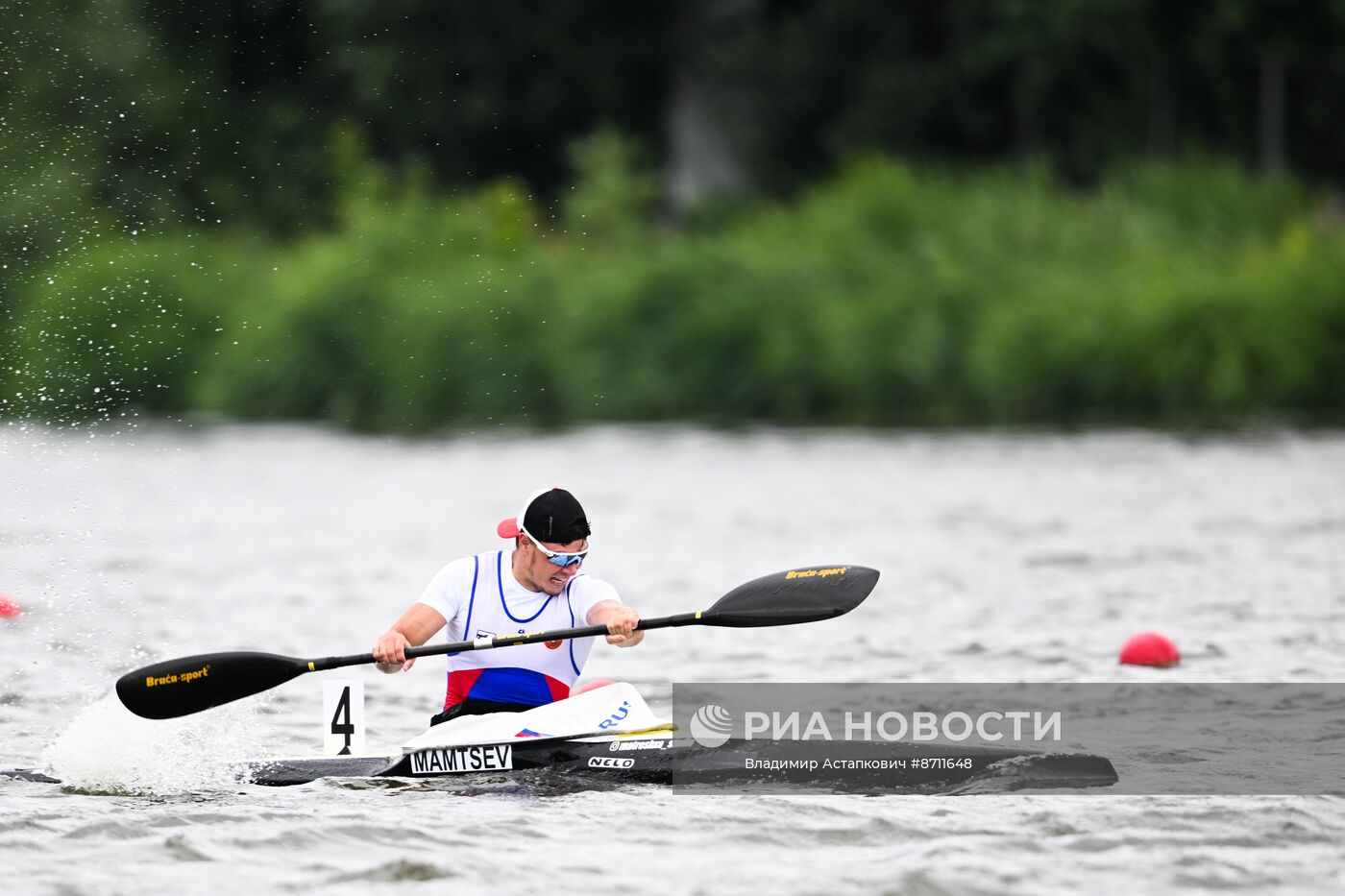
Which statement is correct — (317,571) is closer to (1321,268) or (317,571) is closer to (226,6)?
(1321,268)

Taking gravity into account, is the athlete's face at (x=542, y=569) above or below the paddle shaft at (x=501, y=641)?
above

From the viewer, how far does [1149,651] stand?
12555 mm

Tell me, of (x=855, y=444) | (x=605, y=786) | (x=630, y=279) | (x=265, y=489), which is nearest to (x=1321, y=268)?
(x=855, y=444)

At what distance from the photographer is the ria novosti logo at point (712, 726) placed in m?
9.41

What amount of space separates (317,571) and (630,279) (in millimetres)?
12907

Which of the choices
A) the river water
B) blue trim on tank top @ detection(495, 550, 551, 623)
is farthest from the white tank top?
the river water

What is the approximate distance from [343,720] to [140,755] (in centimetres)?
97

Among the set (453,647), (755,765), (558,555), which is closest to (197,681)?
(453,647)

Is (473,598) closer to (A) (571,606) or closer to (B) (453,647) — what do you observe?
(B) (453,647)

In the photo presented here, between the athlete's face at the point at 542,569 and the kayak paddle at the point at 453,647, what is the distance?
0.22m

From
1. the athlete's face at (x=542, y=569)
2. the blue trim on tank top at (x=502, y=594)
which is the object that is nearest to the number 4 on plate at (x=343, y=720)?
the blue trim on tank top at (x=502, y=594)

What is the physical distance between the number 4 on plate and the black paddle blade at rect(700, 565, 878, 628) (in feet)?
5.71

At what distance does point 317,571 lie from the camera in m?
17.7

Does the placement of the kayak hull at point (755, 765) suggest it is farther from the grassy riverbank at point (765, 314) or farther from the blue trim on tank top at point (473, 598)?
the grassy riverbank at point (765, 314)
